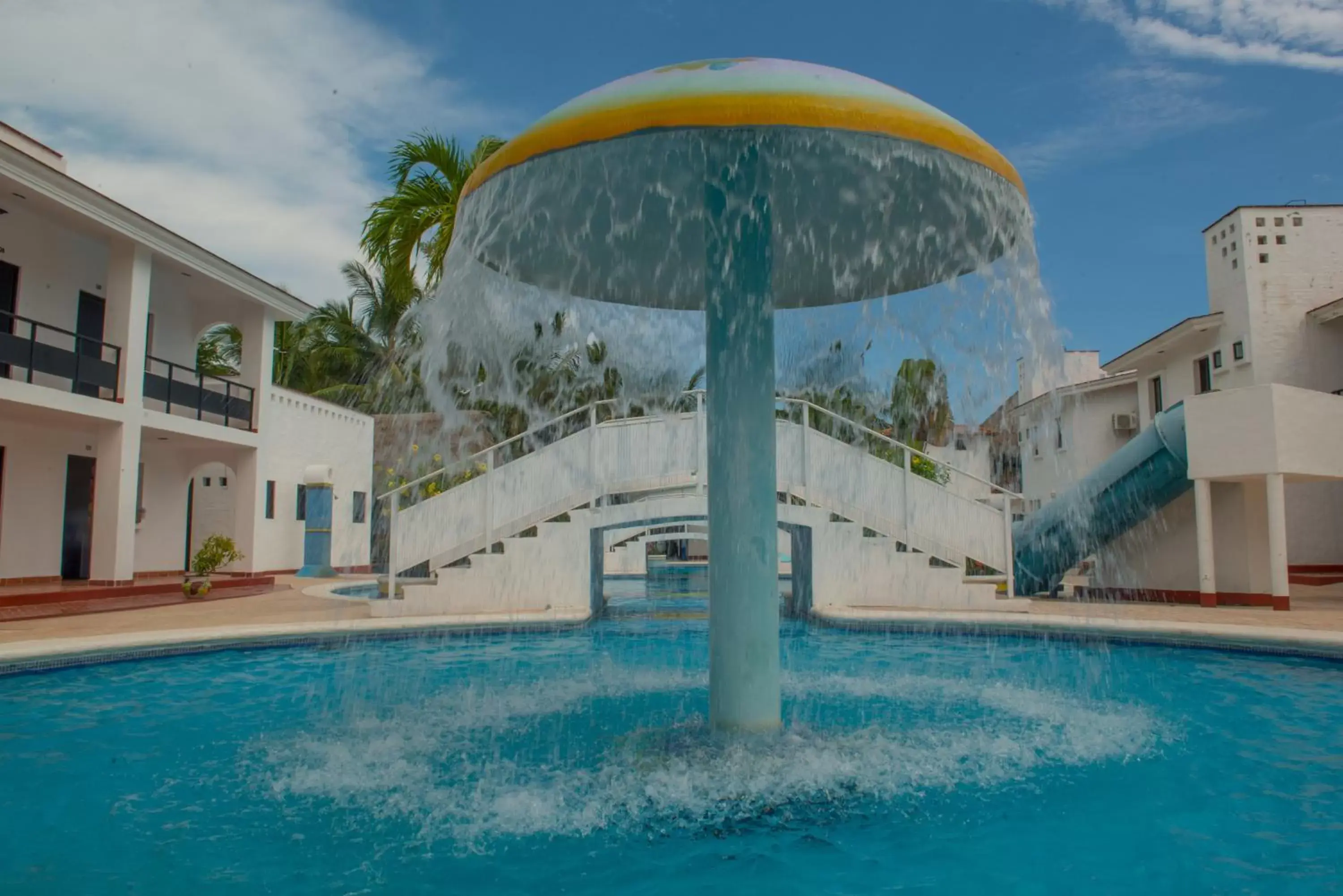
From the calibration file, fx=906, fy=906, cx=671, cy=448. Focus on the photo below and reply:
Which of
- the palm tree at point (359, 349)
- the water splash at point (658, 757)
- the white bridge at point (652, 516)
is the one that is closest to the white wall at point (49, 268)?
the white bridge at point (652, 516)

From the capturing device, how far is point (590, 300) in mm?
6617

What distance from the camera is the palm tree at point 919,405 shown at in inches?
1427

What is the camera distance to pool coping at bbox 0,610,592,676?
852 cm

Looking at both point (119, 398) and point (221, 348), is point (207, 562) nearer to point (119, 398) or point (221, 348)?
point (119, 398)

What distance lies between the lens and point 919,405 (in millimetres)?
36594

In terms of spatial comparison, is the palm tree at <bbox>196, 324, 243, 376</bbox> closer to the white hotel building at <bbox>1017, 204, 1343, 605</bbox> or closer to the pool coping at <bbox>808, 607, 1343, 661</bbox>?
the white hotel building at <bbox>1017, 204, 1343, 605</bbox>

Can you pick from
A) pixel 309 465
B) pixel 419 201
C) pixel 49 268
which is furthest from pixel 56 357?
pixel 309 465

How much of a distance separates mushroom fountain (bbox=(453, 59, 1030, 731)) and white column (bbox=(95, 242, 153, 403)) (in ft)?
42.9

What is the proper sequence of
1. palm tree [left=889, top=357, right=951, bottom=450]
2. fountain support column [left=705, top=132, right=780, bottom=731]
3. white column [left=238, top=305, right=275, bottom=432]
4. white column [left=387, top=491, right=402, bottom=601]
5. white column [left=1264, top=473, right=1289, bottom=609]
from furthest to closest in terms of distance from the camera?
1. palm tree [left=889, top=357, right=951, bottom=450]
2. white column [left=238, top=305, right=275, bottom=432]
3. white column [left=1264, top=473, right=1289, bottom=609]
4. white column [left=387, top=491, right=402, bottom=601]
5. fountain support column [left=705, top=132, right=780, bottom=731]

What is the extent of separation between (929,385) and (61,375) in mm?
29414

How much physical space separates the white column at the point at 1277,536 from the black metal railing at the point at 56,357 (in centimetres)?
1852


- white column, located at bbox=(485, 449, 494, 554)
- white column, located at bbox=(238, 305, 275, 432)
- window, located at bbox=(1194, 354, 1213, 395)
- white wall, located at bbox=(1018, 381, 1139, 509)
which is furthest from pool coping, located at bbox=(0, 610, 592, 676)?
white wall, located at bbox=(1018, 381, 1139, 509)

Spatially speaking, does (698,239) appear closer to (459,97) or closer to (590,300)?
(590,300)

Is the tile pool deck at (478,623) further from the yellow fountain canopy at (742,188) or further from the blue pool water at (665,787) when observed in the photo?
the yellow fountain canopy at (742,188)
